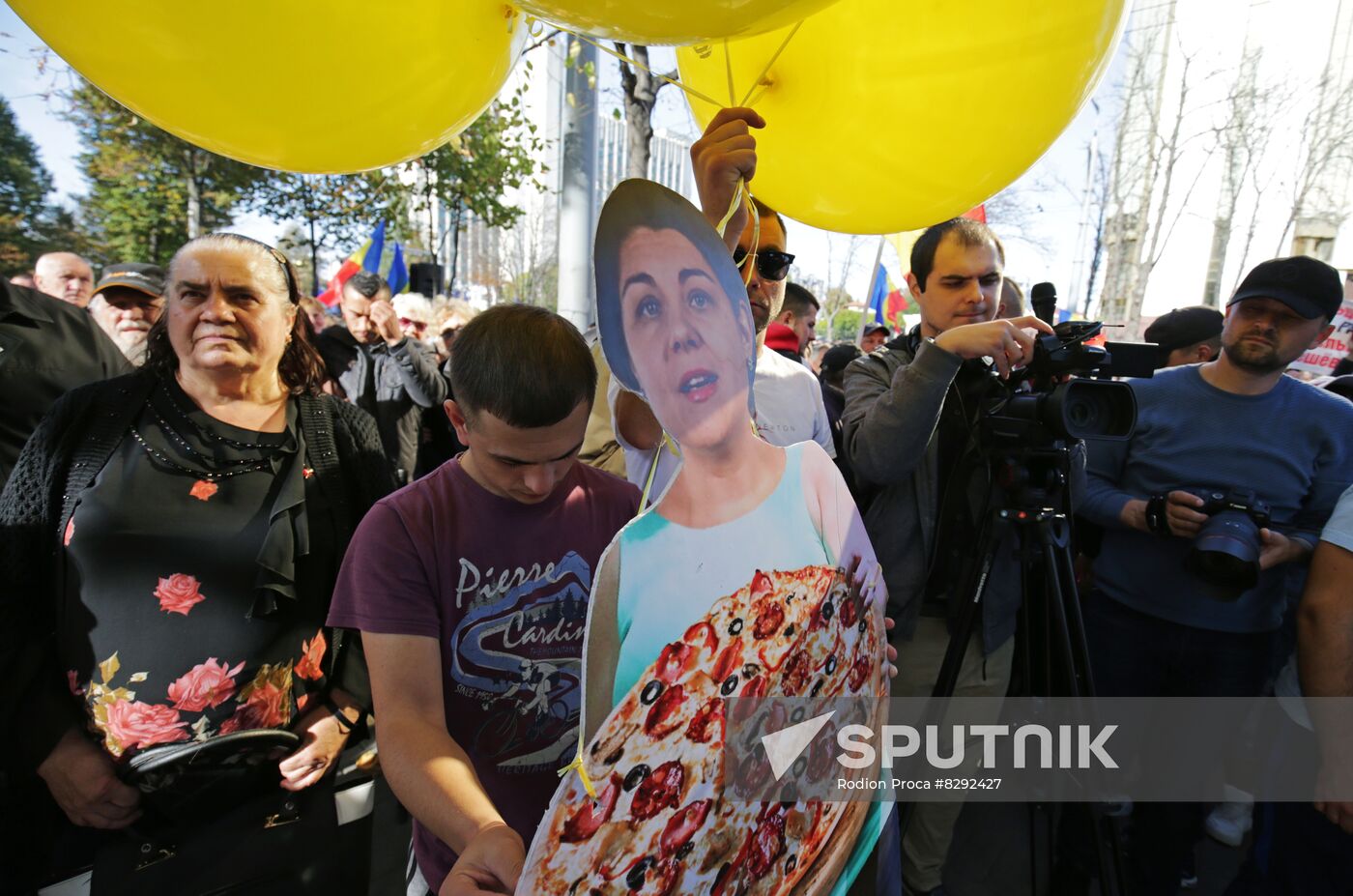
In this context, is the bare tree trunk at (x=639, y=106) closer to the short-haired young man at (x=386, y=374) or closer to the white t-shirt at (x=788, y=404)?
the short-haired young man at (x=386, y=374)

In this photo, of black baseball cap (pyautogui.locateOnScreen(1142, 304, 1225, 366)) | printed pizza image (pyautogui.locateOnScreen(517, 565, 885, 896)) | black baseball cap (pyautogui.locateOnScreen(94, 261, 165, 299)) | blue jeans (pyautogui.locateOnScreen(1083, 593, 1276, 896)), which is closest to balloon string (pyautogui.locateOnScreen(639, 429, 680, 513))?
printed pizza image (pyautogui.locateOnScreen(517, 565, 885, 896))

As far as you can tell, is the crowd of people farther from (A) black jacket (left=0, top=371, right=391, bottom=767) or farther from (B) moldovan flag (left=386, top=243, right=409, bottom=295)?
(B) moldovan flag (left=386, top=243, right=409, bottom=295)

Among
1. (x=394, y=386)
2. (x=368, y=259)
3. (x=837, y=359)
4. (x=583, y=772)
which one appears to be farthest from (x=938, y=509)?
(x=368, y=259)

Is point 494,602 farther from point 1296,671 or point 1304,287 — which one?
point 1304,287

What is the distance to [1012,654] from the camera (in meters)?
2.16

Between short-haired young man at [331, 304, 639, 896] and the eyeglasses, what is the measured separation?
0.44 m

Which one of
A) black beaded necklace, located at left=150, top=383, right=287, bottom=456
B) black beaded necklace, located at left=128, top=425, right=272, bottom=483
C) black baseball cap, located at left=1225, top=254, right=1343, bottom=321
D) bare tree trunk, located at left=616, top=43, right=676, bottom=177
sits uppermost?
bare tree trunk, located at left=616, top=43, right=676, bottom=177

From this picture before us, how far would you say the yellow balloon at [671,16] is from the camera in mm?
768

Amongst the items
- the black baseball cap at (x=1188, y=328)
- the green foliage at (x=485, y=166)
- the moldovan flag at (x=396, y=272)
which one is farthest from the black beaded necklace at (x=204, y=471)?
the moldovan flag at (x=396, y=272)

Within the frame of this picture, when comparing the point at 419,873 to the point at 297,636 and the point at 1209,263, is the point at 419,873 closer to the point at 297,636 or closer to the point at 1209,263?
the point at 297,636

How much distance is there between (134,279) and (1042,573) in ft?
11.4

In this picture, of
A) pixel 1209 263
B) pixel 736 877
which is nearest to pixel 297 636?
pixel 736 877

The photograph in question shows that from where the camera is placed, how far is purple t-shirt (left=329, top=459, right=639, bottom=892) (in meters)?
1.03

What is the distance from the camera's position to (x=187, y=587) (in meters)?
1.41
